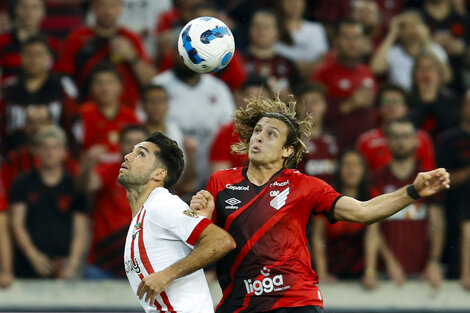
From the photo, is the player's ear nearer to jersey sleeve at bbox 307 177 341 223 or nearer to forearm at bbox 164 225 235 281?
jersey sleeve at bbox 307 177 341 223

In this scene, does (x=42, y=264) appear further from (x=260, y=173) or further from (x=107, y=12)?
(x=260, y=173)

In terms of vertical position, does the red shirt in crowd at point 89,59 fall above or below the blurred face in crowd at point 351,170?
above

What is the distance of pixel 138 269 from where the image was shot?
585cm

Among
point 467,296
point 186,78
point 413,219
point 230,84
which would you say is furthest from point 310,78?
point 467,296

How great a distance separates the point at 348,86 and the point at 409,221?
7.05 feet

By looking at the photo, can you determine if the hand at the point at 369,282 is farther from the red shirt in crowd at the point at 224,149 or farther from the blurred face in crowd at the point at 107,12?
the blurred face in crowd at the point at 107,12

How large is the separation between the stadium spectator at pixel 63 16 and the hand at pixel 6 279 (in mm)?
3844

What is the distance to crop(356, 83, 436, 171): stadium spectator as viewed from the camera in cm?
959

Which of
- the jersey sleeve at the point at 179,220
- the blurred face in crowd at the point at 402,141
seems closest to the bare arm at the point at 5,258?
the jersey sleeve at the point at 179,220

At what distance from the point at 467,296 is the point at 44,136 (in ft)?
15.6

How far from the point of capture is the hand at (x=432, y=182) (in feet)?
18.1

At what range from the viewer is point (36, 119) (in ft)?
31.7

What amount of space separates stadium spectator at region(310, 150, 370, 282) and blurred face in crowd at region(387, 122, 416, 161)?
18.9 inches

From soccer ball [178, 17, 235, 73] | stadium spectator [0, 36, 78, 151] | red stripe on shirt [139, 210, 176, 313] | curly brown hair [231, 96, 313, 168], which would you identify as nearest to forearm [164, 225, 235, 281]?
red stripe on shirt [139, 210, 176, 313]
